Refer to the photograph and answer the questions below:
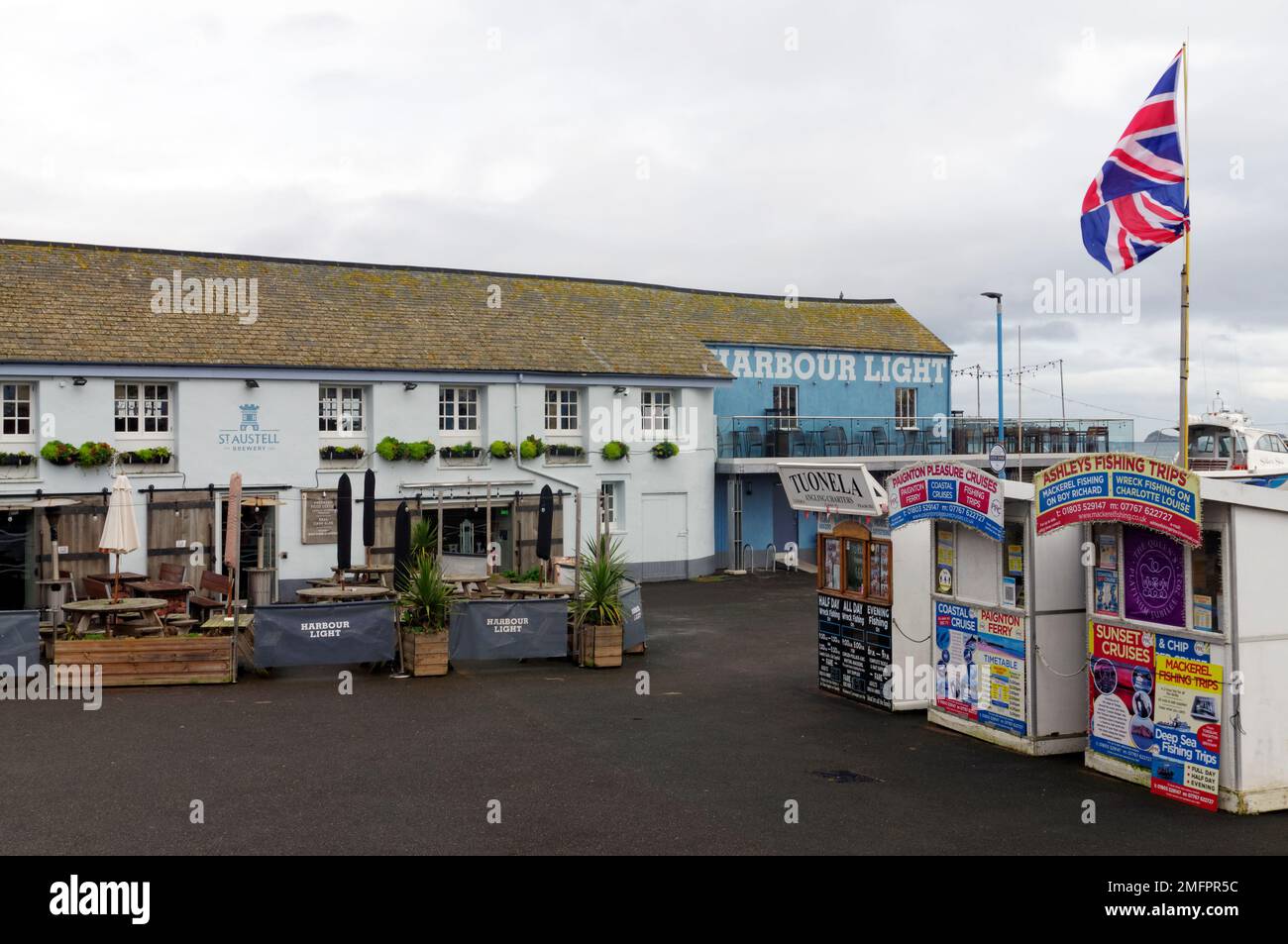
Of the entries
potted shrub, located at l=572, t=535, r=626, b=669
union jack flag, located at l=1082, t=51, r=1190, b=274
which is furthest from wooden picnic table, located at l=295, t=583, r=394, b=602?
union jack flag, located at l=1082, t=51, r=1190, b=274

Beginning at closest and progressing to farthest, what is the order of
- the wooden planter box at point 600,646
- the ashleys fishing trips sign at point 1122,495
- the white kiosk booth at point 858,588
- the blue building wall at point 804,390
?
the ashleys fishing trips sign at point 1122,495
the white kiosk booth at point 858,588
the wooden planter box at point 600,646
the blue building wall at point 804,390

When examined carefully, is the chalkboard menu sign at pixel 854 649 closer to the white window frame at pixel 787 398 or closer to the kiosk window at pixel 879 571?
the kiosk window at pixel 879 571

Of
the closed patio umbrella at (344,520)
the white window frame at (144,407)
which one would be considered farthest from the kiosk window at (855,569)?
the white window frame at (144,407)

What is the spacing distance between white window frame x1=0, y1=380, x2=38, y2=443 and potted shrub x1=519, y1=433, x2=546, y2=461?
10.4 meters

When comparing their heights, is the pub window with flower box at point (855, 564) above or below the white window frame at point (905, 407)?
below

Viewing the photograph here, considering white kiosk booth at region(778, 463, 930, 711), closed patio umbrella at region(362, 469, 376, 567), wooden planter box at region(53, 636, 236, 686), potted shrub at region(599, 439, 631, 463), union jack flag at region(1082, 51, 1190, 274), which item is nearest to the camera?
union jack flag at region(1082, 51, 1190, 274)

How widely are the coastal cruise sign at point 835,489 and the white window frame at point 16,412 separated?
15228mm

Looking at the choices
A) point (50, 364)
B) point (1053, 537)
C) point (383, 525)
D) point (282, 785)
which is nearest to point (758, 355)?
point (383, 525)

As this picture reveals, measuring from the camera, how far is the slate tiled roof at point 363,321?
2330cm

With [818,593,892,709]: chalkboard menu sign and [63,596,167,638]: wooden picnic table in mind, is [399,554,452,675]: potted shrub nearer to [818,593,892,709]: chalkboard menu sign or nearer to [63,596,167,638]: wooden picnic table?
[63,596,167,638]: wooden picnic table

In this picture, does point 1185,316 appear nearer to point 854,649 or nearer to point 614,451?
point 854,649

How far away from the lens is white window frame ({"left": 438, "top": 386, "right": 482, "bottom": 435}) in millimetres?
26781

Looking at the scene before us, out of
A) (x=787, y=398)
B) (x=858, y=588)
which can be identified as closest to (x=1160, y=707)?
(x=858, y=588)
